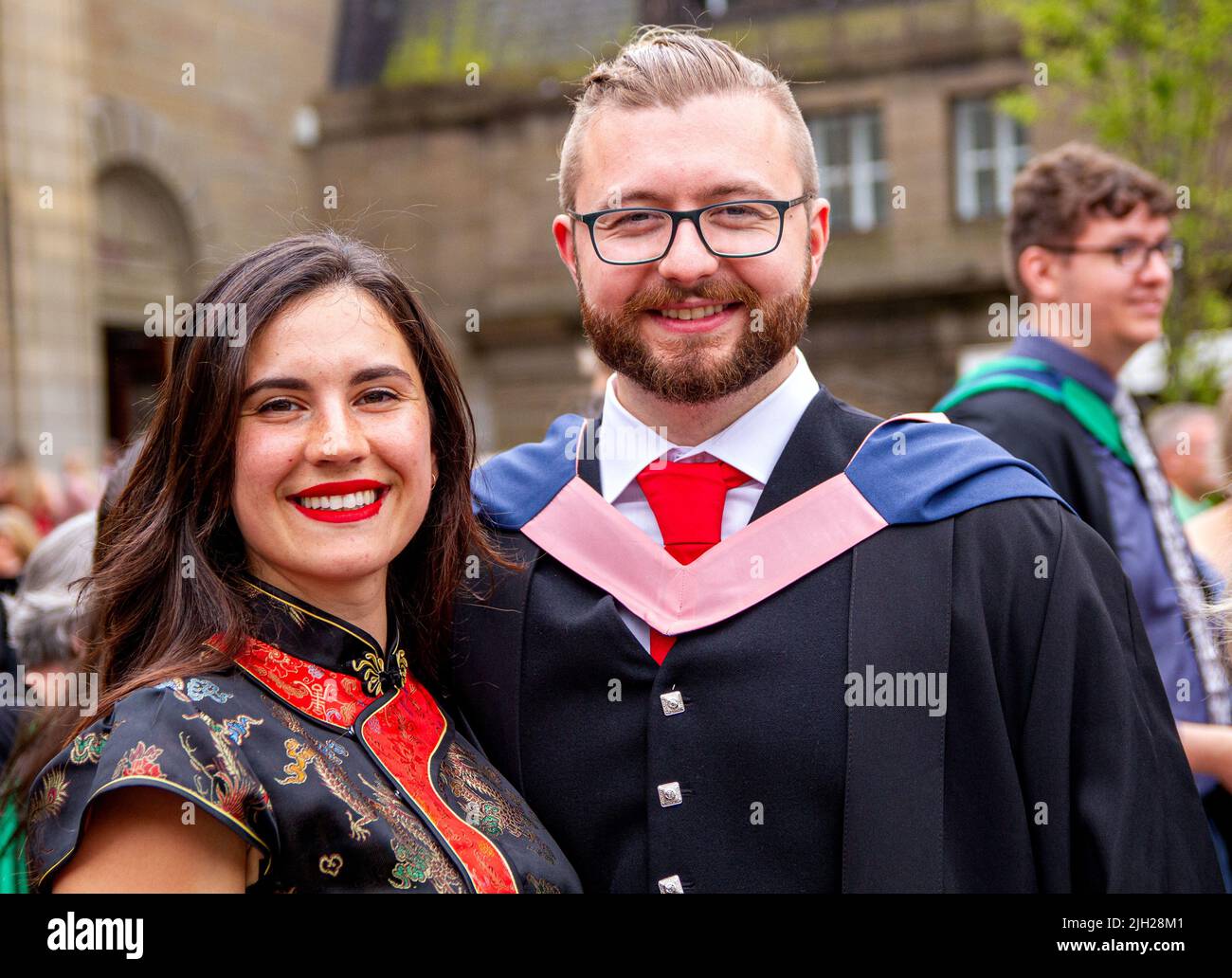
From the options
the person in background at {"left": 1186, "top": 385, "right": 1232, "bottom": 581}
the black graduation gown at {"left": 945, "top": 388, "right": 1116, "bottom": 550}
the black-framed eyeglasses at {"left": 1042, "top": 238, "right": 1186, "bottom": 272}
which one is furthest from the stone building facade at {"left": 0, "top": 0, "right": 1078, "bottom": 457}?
the black graduation gown at {"left": 945, "top": 388, "right": 1116, "bottom": 550}

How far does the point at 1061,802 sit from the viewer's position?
2.12 meters

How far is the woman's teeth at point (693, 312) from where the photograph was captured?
2.35m

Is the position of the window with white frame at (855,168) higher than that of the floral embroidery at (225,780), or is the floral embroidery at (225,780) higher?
the window with white frame at (855,168)

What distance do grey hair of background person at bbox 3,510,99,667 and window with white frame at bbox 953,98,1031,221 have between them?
43.4 ft

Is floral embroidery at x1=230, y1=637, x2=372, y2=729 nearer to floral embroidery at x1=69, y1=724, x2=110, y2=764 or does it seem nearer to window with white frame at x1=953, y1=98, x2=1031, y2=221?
floral embroidery at x1=69, y1=724, x2=110, y2=764

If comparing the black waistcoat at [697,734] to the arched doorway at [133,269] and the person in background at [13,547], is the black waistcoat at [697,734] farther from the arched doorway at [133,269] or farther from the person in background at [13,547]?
the arched doorway at [133,269]

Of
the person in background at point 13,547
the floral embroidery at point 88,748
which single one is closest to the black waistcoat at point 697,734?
the floral embroidery at point 88,748

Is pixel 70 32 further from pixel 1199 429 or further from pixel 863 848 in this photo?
pixel 863 848

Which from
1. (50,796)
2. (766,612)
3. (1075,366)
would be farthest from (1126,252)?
(50,796)

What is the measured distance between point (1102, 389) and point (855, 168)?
41.5 ft

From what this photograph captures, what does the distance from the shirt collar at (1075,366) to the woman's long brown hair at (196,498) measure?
2000mm

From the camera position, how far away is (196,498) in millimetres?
2057

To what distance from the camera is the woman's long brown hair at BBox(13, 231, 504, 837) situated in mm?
1993

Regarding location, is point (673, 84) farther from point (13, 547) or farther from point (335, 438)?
point (13, 547)
